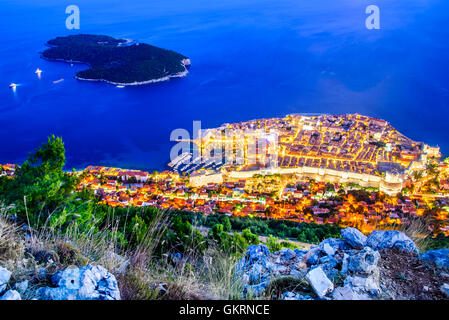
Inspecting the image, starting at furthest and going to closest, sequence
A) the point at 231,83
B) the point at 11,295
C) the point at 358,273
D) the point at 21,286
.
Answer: the point at 231,83 < the point at 358,273 < the point at 21,286 < the point at 11,295

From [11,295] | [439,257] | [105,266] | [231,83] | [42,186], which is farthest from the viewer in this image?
[231,83]

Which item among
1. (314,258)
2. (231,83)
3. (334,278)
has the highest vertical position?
(231,83)

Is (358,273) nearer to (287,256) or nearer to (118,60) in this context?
(287,256)

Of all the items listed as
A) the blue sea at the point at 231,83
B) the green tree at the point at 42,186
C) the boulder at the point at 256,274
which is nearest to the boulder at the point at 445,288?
the boulder at the point at 256,274

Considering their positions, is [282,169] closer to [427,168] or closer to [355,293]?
[427,168]

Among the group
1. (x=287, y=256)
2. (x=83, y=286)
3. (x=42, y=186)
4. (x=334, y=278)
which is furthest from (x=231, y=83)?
(x=83, y=286)
